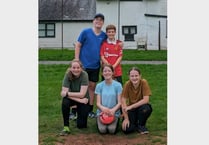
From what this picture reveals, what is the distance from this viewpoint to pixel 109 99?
22.2 ft

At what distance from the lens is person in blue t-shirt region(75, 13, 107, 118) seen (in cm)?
734

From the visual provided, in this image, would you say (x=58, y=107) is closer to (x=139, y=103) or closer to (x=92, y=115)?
(x=92, y=115)

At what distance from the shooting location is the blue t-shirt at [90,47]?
24.1 feet

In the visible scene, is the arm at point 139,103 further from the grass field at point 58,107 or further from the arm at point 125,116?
the grass field at point 58,107

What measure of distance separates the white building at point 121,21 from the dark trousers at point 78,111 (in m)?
27.6

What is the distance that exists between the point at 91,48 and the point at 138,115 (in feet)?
4.59

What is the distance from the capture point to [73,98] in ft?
22.2

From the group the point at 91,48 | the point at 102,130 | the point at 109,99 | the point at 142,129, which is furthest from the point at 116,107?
the point at 91,48

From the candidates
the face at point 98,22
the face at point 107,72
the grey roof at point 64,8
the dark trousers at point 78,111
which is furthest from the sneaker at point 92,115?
the grey roof at point 64,8

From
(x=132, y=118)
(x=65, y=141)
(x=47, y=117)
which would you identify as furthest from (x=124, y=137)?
(x=47, y=117)

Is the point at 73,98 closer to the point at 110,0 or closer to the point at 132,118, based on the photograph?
the point at 132,118

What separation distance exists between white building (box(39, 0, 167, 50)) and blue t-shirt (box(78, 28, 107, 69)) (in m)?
27.0

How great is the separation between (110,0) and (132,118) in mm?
29167

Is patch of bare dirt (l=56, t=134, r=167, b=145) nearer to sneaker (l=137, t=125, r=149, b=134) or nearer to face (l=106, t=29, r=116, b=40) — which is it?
sneaker (l=137, t=125, r=149, b=134)
